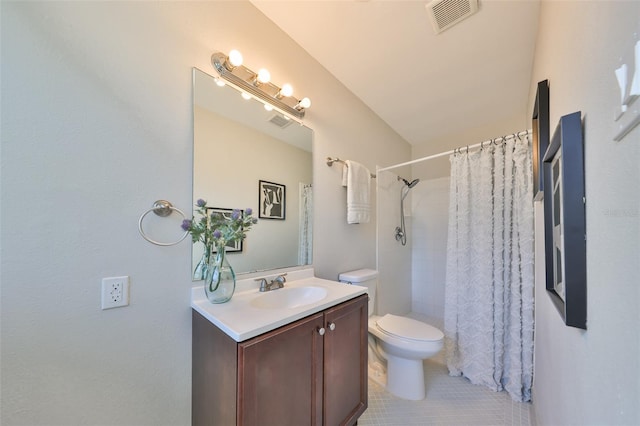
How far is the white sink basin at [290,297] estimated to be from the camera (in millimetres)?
1253

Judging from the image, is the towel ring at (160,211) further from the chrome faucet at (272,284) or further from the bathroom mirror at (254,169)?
the chrome faucet at (272,284)

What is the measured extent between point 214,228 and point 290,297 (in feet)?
2.00

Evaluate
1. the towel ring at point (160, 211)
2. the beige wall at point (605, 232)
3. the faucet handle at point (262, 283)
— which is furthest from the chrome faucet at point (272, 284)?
the beige wall at point (605, 232)

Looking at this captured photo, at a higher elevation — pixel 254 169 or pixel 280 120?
pixel 280 120

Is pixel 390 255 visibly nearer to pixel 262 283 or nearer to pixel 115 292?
pixel 262 283

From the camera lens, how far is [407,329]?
67.9 inches

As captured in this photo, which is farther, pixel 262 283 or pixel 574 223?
pixel 262 283

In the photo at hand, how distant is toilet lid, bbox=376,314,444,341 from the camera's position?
162 cm

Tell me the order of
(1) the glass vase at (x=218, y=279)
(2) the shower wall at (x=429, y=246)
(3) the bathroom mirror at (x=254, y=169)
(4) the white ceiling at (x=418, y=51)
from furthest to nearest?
1. (2) the shower wall at (x=429, y=246)
2. (4) the white ceiling at (x=418, y=51)
3. (3) the bathroom mirror at (x=254, y=169)
4. (1) the glass vase at (x=218, y=279)

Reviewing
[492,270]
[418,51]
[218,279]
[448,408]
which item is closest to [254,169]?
[218,279]

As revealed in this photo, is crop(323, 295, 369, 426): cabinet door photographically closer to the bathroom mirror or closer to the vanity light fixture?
the bathroom mirror

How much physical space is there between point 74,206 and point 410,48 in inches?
81.1

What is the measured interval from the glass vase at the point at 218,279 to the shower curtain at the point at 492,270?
5.72 ft

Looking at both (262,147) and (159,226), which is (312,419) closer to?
(159,226)
